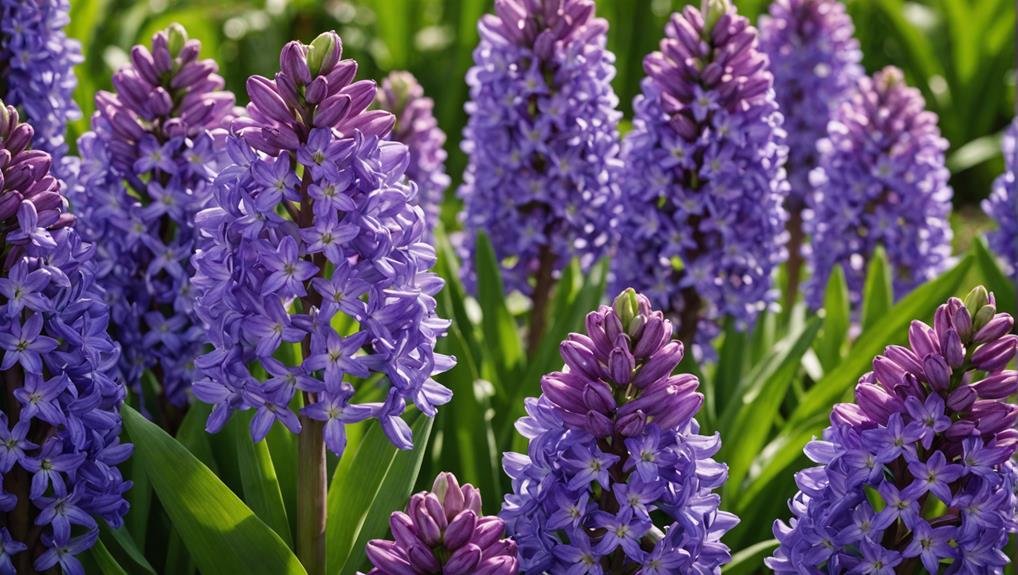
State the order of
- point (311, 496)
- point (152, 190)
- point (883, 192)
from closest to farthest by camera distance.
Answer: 1. point (311, 496)
2. point (152, 190)
3. point (883, 192)

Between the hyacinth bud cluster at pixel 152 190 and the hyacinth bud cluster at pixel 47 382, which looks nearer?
the hyacinth bud cluster at pixel 47 382

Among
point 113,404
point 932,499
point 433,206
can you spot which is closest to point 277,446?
Result: point 113,404

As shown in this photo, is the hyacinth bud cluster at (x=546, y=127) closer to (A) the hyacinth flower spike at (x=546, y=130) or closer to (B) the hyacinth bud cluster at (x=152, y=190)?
(A) the hyacinth flower spike at (x=546, y=130)

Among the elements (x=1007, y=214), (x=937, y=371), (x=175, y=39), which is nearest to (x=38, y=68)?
(x=175, y=39)

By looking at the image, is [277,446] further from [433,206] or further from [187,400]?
[433,206]

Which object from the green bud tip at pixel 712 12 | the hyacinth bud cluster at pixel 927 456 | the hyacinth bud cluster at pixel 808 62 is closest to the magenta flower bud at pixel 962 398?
the hyacinth bud cluster at pixel 927 456

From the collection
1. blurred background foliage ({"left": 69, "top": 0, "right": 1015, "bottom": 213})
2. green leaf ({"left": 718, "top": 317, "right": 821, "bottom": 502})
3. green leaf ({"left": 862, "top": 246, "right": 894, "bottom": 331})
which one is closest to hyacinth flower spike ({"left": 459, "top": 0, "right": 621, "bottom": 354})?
green leaf ({"left": 718, "top": 317, "right": 821, "bottom": 502})

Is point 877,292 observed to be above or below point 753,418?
above

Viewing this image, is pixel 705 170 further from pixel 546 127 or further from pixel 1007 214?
pixel 1007 214
